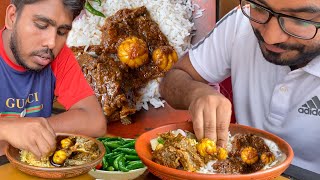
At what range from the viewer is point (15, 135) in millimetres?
1270

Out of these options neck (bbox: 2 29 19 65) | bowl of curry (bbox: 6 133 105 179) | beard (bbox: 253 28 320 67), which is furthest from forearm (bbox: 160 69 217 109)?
neck (bbox: 2 29 19 65)

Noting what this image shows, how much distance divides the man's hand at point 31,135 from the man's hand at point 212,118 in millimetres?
451

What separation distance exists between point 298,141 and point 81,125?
91cm

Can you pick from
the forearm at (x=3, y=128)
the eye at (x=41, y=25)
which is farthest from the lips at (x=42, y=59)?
the forearm at (x=3, y=128)

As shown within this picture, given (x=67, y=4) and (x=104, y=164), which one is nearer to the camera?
(x=104, y=164)

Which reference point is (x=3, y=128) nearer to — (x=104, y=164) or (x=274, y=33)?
(x=104, y=164)

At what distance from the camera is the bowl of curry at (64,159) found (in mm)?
1098

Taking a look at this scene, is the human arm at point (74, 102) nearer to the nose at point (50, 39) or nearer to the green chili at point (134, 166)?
the nose at point (50, 39)

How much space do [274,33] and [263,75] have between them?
0.46 meters

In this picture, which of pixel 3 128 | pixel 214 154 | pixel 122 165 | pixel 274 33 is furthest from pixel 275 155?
pixel 3 128

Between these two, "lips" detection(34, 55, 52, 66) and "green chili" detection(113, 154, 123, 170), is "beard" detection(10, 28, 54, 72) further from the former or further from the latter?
"green chili" detection(113, 154, 123, 170)

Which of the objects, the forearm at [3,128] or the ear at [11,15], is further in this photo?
the ear at [11,15]

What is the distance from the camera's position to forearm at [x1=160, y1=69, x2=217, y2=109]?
1.58 metres

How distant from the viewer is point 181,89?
1.78 metres
